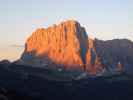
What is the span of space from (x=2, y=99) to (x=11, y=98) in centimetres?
2528

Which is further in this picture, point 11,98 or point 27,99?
point 27,99

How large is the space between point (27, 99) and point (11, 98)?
1705 centimetres

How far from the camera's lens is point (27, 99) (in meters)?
166

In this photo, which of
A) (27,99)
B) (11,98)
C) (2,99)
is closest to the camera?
(2,99)

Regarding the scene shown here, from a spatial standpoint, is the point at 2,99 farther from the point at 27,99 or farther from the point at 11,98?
the point at 27,99

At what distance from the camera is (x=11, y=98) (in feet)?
490

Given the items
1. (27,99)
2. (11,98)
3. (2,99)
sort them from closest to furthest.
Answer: (2,99), (11,98), (27,99)

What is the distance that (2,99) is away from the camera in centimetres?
12419

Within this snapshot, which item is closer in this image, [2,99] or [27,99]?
[2,99]

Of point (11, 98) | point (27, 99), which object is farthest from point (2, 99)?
point (27, 99)

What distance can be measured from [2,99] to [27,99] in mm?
42090
